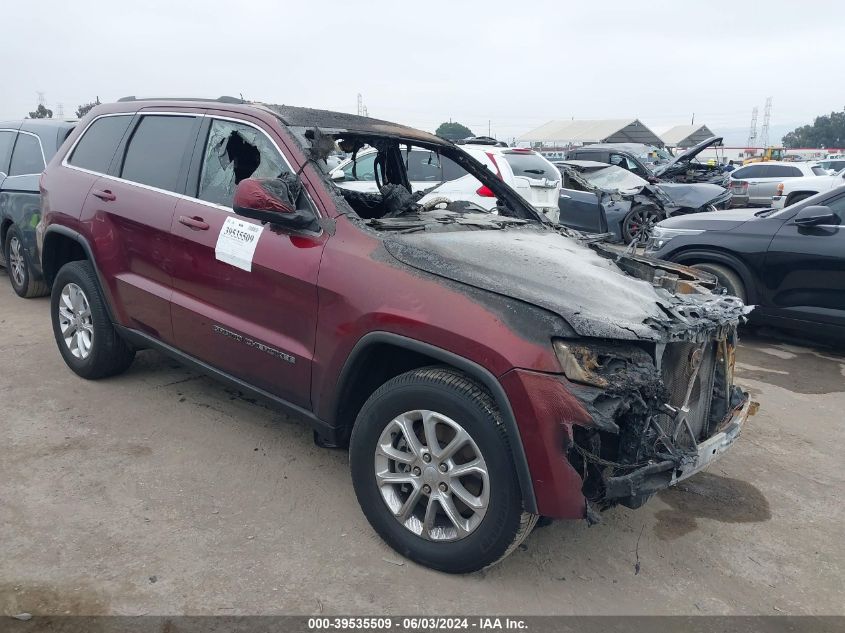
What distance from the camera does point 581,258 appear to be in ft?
11.1

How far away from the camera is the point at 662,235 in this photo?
6805mm

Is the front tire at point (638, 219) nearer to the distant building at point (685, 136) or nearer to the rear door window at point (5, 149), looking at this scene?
the rear door window at point (5, 149)

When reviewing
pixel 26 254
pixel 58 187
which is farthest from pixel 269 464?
pixel 26 254

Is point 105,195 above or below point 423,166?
below

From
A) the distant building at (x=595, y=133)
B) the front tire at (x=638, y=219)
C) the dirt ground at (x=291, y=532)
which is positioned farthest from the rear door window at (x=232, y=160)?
the distant building at (x=595, y=133)

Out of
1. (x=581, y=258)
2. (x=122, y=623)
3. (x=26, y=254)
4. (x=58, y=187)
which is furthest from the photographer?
(x=26, y=254)

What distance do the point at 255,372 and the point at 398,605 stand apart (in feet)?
4.51

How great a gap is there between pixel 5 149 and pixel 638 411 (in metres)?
7.40

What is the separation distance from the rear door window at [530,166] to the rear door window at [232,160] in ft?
20.0

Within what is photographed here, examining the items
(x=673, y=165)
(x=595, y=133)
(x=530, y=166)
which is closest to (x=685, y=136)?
(x=595, y=133)

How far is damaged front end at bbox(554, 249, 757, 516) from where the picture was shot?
2.45m

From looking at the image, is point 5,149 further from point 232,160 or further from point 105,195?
point 232,160

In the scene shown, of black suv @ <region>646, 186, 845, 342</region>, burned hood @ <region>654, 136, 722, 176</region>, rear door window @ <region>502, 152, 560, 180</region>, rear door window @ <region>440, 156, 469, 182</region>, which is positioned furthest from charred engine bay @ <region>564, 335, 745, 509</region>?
burned hood @ <region>654, 136, 722, 176</region>

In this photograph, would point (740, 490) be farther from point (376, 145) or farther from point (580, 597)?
point (376, 145)
